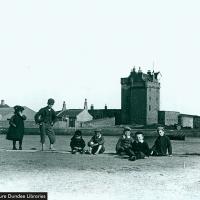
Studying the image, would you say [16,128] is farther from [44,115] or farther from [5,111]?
[5,111]

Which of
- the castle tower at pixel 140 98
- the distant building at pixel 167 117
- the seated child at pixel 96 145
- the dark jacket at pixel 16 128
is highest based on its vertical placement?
the castle tower at pixel 140 98

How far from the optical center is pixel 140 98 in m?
81.9

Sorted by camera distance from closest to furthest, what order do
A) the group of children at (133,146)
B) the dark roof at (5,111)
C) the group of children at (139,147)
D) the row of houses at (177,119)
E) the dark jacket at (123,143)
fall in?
1. the group of children at (139,147)
2. the group of children at (133,146)
3. the dark jacket at (123,143)
4. the dark roof at (5,111)
5. the row of houses at (177,119)

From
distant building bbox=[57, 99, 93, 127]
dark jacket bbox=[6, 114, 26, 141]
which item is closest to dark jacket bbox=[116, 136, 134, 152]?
dark jacket bbox=[6, 114, 26, 141]

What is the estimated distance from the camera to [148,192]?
8023 mm

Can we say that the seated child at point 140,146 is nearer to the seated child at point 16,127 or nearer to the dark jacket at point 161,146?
the dark jacket at point 161,146

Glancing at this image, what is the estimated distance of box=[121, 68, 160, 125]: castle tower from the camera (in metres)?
80.7

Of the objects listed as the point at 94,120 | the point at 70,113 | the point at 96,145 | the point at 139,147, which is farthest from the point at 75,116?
the point at 139,147

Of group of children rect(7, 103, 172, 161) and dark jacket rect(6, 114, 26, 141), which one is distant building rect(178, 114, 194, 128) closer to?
group of children rect(7, 103, 172, 161)

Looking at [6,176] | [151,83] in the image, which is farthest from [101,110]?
[6,176]

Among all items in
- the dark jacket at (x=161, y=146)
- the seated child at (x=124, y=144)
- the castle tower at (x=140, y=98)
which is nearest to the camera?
the seated child at (x=124, y=144)

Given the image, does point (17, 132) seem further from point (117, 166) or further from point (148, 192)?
point (148, 192)

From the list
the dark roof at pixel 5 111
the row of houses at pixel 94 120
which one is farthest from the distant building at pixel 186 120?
the dark roof at pixel 5 111

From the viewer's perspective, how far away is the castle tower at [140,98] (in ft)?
265
